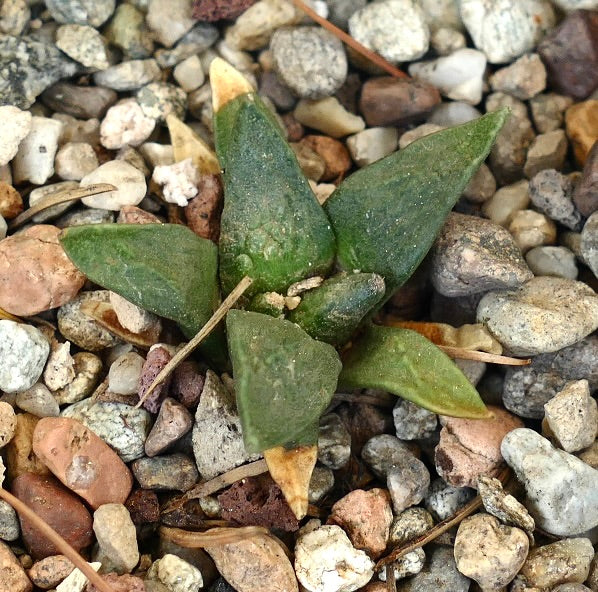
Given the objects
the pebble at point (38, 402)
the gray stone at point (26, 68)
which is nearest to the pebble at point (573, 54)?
the gray stone at point (26, 68)

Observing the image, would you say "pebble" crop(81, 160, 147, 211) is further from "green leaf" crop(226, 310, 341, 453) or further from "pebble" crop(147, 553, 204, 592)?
"pebble" crop(147, 553, 204, 592)

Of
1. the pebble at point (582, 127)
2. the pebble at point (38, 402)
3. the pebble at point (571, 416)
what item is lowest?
the pebble at point (38, 402)

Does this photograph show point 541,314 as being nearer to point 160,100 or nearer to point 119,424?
point 119,424

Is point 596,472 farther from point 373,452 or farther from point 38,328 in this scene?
point 38,328

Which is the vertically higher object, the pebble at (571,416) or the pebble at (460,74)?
the pebble at (460,74)

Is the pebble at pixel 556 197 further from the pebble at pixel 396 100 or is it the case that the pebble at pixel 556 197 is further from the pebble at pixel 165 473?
the pebble at pixel 165 473

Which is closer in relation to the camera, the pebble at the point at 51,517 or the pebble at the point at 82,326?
the pebble at the point at 51,517
